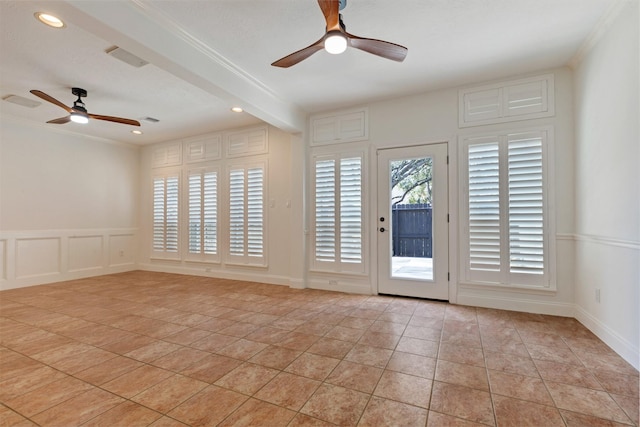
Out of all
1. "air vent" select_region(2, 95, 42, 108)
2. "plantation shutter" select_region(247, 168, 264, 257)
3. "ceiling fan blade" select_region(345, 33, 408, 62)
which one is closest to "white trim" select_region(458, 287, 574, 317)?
"ceiling fan blade" select_region(345, 33, 408, 62)

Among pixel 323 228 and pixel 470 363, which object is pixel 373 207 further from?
pixel 470 363

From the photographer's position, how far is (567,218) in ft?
10.5

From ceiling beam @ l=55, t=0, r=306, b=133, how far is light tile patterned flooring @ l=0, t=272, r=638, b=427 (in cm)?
249

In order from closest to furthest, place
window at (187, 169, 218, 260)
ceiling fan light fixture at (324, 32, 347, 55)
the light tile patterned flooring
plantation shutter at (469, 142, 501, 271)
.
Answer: the light tile patterned flooring < ceiling fan light fixture at (324, 32, 347, 55) < plantation shutter at (469, 142, 501, 271) < window at (187, 169, 218, 260)

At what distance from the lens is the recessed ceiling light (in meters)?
2.30

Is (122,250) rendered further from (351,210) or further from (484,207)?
(484,207)

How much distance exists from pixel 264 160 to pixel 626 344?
189 inches

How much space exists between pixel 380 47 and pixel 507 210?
2428 millimetres

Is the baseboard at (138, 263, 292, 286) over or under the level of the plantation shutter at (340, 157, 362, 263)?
under

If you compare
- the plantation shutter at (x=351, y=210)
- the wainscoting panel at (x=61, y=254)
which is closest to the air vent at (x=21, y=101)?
the wainscoting panel at (x=61, y=254)

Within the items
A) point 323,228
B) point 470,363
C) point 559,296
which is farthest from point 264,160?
point 559,296

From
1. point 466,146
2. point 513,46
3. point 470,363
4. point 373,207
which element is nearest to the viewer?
point 470,363

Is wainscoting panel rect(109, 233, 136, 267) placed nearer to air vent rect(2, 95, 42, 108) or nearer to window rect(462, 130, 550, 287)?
air vent rect(2, 95, 42, 108)

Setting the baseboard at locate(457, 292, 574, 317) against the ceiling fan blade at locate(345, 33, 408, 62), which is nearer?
the ceiling fan blade at locate(345, 33, 408, 62)
